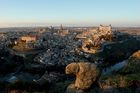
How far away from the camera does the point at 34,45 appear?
88375 millimetres

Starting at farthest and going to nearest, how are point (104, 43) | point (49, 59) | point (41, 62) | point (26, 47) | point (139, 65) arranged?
1. point (26, 47)
2. point (104, 43)
3. point (49, 59)
4. point (41, 62)
5. point (139, 65)

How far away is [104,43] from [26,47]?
18.6 m

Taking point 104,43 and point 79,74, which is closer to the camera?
point 79,74

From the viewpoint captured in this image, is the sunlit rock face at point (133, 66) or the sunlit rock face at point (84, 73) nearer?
the sunlit rock face at point (84, 73)

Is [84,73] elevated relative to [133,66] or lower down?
elevated

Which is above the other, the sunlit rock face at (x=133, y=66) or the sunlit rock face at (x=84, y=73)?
the sunlit rock face at (x=84, y=73)

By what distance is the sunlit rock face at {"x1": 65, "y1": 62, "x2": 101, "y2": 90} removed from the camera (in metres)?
19.6

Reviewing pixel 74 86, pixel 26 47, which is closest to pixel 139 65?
pixel 74 86

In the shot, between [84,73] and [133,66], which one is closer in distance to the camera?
[84,73]

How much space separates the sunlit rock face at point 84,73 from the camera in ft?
64.3

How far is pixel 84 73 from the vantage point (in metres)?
19.7

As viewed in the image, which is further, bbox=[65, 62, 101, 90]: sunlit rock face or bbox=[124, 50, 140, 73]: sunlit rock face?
bbox=[124, 50, 140, 73]: sunlit rock face

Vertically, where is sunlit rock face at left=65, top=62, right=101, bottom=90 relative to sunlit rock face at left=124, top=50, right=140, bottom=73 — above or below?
above

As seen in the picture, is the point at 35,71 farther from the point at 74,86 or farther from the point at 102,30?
the point at 102,30
